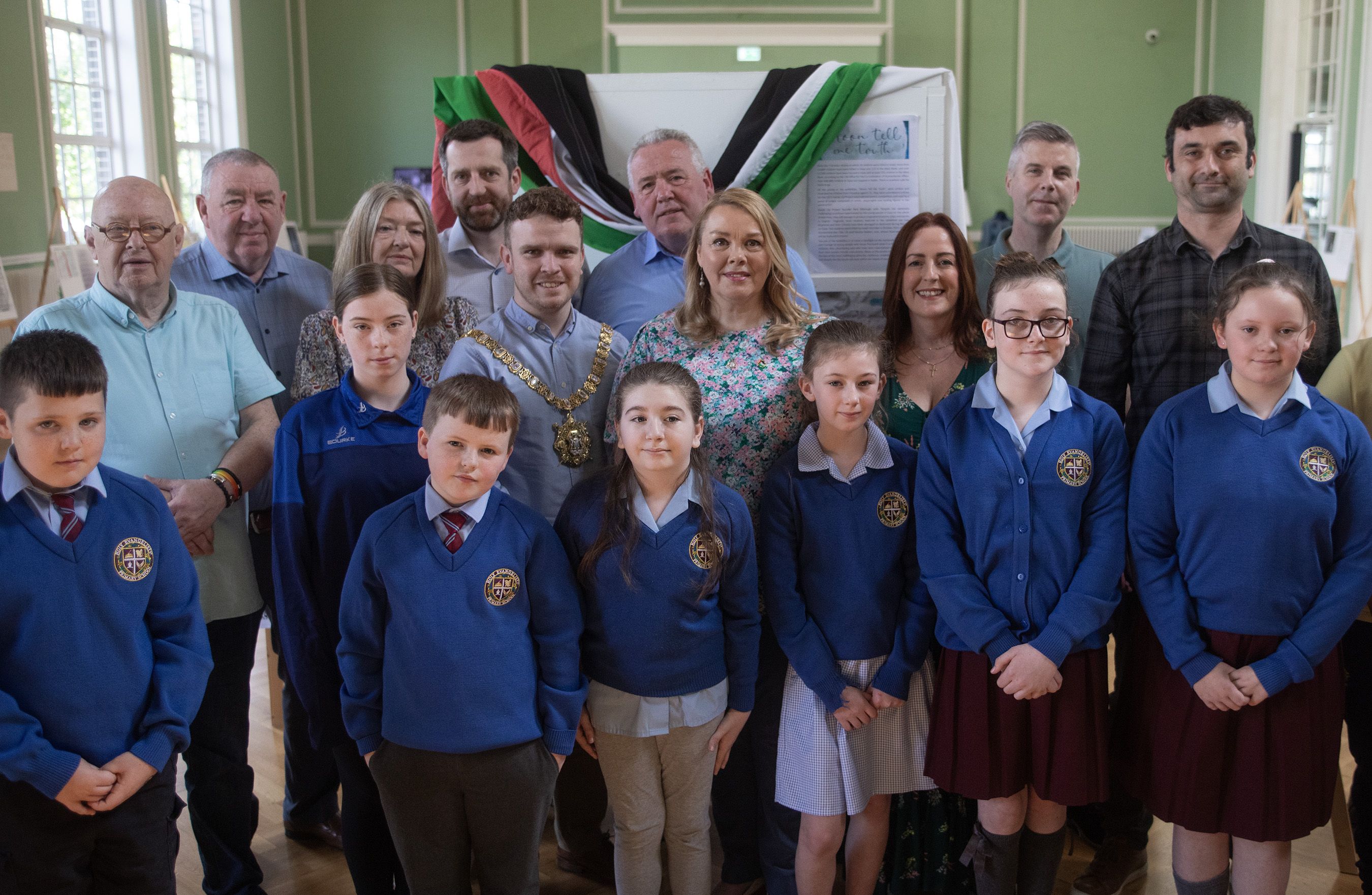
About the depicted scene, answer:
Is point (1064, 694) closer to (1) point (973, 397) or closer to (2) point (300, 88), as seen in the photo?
(1) point (973, 397)

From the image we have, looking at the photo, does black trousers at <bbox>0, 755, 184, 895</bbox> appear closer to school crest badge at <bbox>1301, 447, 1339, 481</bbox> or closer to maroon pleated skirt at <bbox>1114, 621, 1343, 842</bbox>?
maroon pleated skirt at <bbox>1114, 621, 1343, 842</bbox>

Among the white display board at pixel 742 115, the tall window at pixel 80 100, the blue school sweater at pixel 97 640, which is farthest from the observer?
the tall window at pixel 80 100

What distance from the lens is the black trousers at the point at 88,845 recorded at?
1589mm

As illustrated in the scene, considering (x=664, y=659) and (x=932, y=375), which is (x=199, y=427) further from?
(x=932, y=375)

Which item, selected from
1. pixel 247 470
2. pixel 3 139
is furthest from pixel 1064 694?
pixel 3 139

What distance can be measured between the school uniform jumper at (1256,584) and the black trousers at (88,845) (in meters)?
1.68

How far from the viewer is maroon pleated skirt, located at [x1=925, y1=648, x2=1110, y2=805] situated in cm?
184

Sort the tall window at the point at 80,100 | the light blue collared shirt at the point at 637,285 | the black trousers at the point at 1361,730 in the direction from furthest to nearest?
the tall window at the point at 80,100
the light blue collared shirt at the point at 637,285
the black trousers at the point at 1361,730

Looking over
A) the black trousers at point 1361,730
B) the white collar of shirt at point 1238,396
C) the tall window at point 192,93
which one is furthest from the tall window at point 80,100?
the black trousers at point 1361,730

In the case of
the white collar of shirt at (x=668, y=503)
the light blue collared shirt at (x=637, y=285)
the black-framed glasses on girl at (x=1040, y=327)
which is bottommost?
the white collar of shirt at (x=668, y=503)

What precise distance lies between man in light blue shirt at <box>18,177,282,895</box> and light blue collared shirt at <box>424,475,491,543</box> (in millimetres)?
519

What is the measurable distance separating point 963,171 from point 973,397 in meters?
6.32

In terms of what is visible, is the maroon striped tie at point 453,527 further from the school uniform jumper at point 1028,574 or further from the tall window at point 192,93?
the tall window at point 192,93

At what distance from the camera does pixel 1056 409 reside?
73.3 inches
